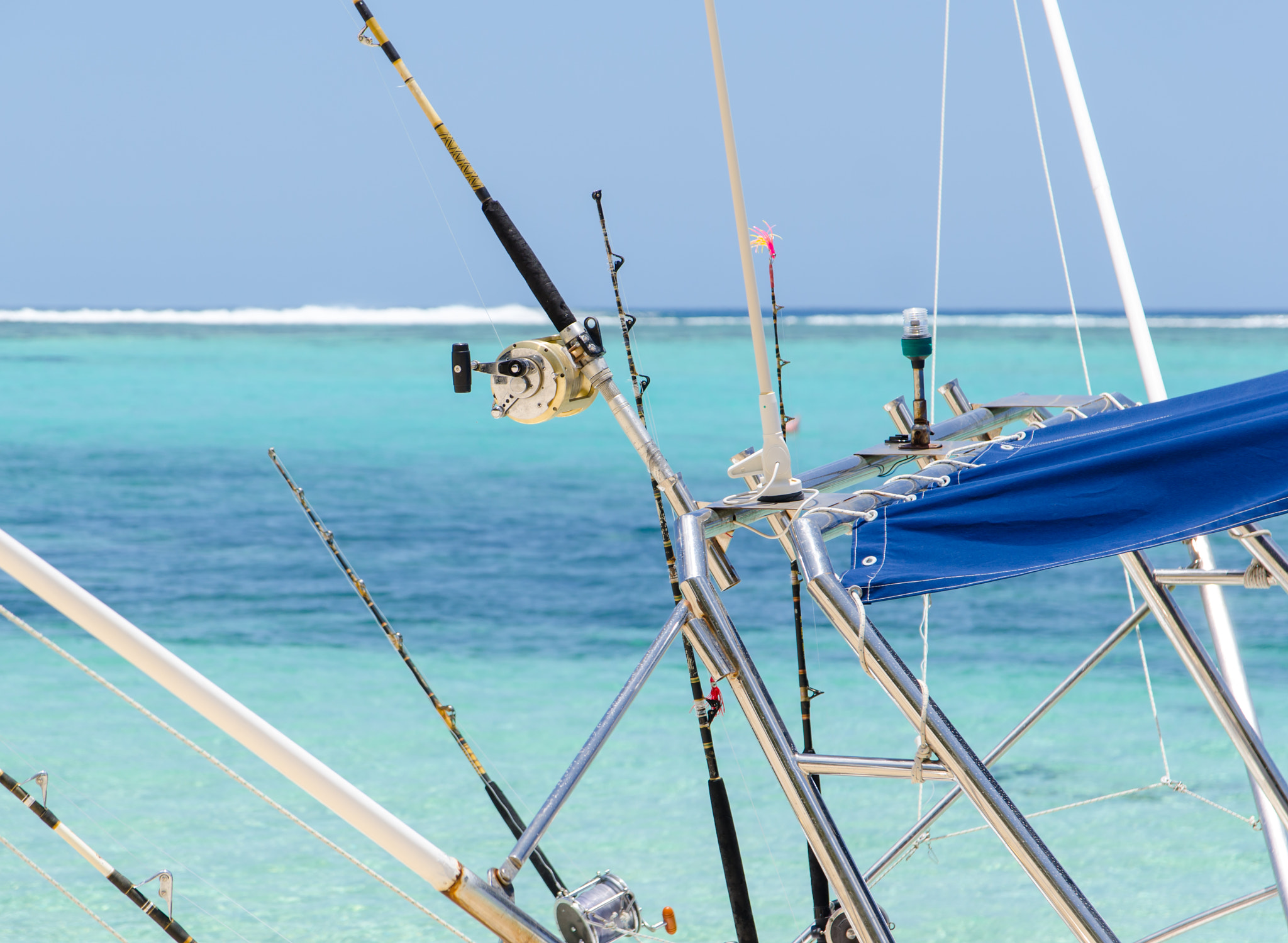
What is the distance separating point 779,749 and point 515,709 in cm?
623

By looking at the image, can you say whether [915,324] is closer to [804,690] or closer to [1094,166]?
[804,690]

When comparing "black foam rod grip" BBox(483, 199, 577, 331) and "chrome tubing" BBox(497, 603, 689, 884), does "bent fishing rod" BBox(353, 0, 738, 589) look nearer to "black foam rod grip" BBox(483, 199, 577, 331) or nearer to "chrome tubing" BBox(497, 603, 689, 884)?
"black foam rod grip" BBox(483, 199, 577, 331)

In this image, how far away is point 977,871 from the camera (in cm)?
511

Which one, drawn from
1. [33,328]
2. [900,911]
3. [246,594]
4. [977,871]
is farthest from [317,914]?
[33,328]

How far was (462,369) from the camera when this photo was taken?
79.0 inches

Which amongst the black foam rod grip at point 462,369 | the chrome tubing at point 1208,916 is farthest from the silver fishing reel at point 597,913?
the chrome tubing at point 1208,916

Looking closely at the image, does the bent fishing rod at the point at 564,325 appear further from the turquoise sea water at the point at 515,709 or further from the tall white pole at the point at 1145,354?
the tall white pole at the point at 1145,354

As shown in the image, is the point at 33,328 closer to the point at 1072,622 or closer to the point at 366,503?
the point at 366,503

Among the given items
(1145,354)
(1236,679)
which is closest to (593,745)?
(1236,679)

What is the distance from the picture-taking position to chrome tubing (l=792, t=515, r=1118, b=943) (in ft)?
3.97

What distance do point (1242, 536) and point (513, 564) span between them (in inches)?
382

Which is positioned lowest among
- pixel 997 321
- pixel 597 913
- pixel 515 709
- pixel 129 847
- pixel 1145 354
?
pixel 597 913

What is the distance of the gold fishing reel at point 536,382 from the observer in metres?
1.88

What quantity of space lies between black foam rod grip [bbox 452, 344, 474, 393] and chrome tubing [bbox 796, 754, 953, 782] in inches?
34.5
